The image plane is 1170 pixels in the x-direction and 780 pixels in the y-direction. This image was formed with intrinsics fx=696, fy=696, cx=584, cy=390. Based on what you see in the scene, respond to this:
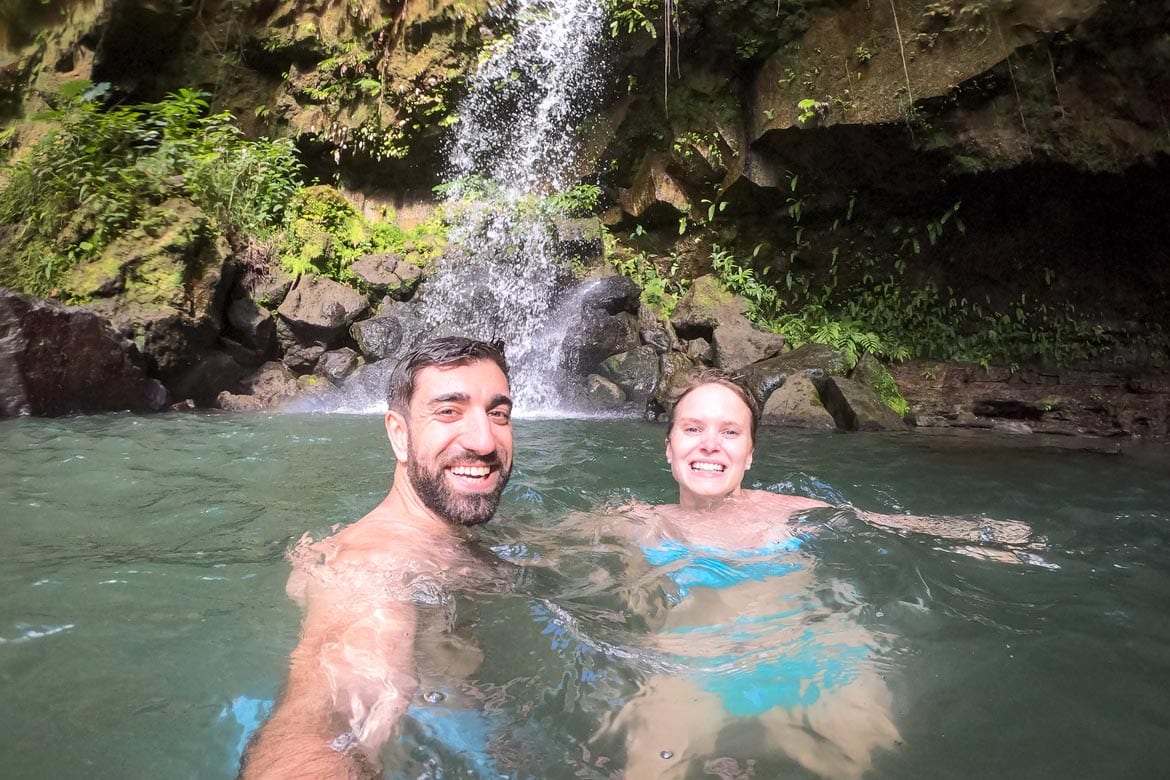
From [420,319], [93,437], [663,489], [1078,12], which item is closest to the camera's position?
[663,489]

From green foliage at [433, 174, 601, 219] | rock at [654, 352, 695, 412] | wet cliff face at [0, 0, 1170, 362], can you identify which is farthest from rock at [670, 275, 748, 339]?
green foliage at [433, 174, 601, 219]

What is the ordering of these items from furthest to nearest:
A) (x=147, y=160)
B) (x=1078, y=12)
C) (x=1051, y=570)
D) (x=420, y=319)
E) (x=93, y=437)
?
(x=420, y=319) < (x=147, y=160) < (x=1078, y=12) < (x=93, y=437) < (x=1051, y=570)

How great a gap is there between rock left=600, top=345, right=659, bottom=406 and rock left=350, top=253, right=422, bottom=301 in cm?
361

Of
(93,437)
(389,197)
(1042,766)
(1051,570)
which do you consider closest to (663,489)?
(1051,570)

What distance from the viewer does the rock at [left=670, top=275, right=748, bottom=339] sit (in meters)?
10.4

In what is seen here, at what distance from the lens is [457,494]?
263 cm

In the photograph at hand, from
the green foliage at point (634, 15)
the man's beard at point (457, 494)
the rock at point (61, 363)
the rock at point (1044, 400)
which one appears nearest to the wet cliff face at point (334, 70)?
the green foliage at point (634, 15)

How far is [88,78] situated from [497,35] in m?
6.63

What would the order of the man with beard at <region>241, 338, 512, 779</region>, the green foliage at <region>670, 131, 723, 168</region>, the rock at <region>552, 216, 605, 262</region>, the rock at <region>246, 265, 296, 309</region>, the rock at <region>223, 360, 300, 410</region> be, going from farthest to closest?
the rock at <region>552, 216, 605, 262</region>
the green foliage at <region>670, 131, 723, 168</region>
the rock at <region>246, 265, 296, 309</region>
the rock at <region>223, 360, 300, 410</region>
the man with beard at <region>241, 338, 512, 779</region>

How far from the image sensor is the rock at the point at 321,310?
10.2 metres

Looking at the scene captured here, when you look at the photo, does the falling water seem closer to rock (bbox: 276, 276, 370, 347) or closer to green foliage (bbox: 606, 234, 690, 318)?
rock (bbox: 276, 276, 370, 347)

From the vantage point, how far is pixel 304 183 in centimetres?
1281

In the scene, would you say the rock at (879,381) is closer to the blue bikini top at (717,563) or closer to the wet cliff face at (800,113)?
the wet cliff face at (800,113)

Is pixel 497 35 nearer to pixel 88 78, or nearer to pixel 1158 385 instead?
pixel 88 78
